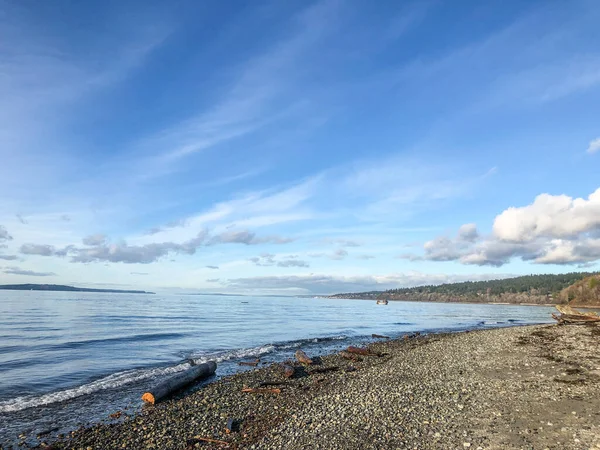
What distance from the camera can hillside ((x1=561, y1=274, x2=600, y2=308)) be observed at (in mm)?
105938

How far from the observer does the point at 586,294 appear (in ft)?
362

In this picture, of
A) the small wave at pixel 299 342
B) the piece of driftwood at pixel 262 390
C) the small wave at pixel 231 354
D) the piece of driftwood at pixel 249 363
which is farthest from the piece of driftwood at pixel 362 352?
the piece of driftwood at pixel 262 390

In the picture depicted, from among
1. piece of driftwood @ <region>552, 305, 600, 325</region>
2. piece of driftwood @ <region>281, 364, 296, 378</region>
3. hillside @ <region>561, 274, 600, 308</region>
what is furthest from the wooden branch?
hillside @ <region>561, 274, 600, 308</region>

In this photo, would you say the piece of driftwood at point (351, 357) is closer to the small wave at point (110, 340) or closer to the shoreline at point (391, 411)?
the shoreline at point (391, 411)

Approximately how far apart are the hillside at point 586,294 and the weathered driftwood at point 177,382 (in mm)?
120415

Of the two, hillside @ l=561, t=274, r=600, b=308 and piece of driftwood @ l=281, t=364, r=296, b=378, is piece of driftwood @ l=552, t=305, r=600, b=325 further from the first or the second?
hillside @ l=561, t=274, r=600, b=308

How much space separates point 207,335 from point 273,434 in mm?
28965

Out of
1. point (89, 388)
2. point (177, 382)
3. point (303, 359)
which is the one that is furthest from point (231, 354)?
point (89, 388)

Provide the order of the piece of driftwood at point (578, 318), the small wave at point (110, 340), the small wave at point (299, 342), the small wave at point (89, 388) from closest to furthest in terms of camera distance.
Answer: the small wave at point (89, 388), the small wave at point (110, 340), the small wave at point (299, 342), the piece of driftwood at point (578, 318)

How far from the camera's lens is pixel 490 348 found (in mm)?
24641

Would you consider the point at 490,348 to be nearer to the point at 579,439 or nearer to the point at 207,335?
the point at 579,439

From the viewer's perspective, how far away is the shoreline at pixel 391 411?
9.19m

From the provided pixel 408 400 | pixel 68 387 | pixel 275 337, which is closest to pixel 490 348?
pixel 408 400

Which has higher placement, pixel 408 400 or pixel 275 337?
pixel 408 400
